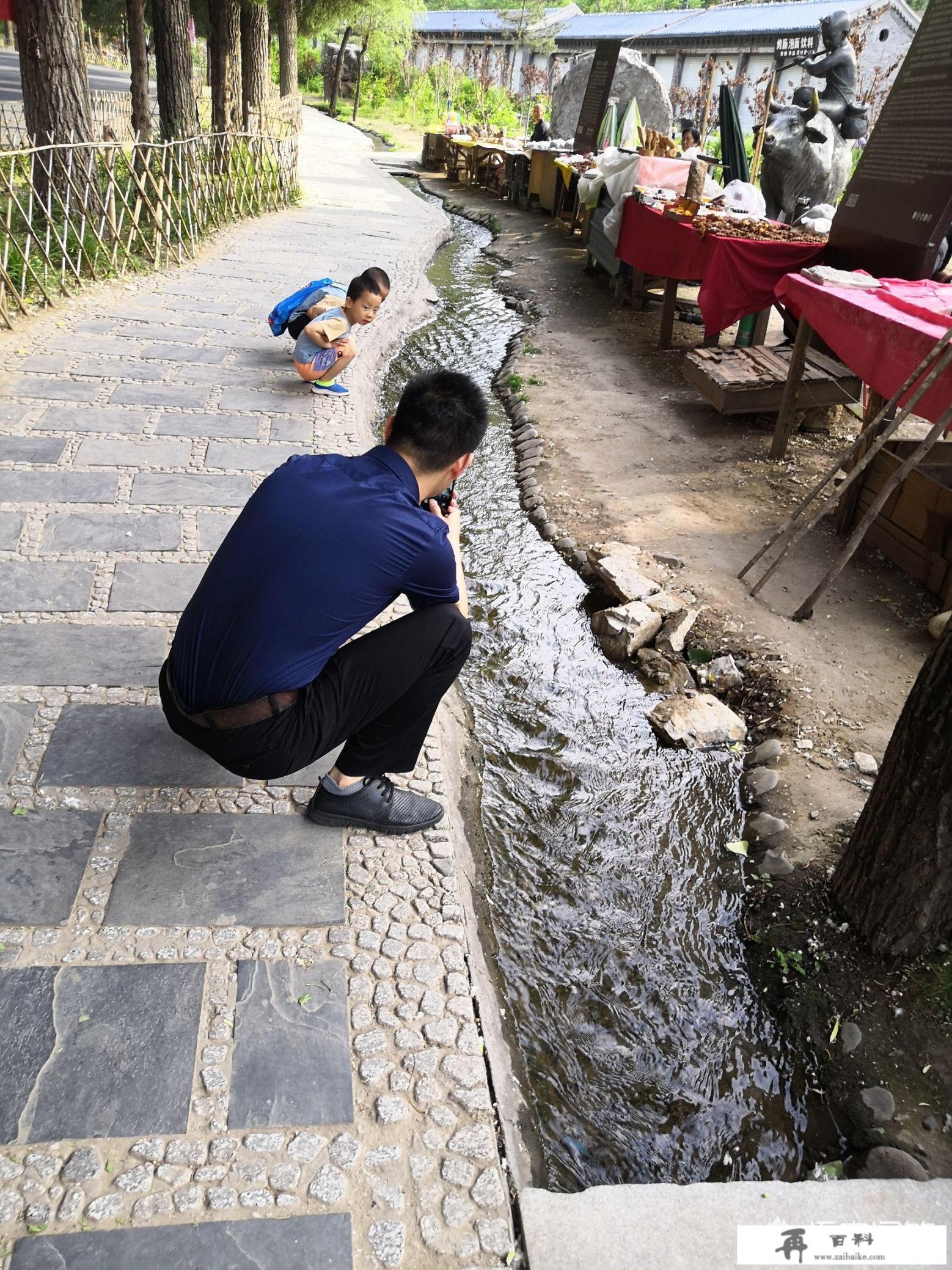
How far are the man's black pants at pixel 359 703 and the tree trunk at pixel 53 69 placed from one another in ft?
25.7

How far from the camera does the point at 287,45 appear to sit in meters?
19.3

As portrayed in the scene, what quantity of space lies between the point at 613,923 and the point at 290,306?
4.63 meters

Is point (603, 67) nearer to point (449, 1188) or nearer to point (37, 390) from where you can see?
point (37, 390)

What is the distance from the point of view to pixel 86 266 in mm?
7625

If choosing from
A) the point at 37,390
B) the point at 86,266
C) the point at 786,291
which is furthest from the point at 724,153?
the point at 37,390

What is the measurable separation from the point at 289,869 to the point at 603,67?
1380 cm

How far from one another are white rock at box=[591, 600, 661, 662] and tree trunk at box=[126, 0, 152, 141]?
11299mm

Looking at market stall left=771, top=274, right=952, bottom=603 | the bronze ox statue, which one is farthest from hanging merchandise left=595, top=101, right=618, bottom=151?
market stall left=771, top=274, right=952, bottom=603

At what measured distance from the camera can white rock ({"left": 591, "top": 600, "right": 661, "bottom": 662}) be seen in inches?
167

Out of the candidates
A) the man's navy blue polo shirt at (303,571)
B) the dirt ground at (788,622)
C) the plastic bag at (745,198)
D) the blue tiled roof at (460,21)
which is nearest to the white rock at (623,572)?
the dirt ground at (788,622)

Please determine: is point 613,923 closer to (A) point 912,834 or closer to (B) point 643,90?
(A) point 912,834

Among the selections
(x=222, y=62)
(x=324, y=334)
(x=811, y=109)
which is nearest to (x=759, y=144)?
(x=811, y=109)

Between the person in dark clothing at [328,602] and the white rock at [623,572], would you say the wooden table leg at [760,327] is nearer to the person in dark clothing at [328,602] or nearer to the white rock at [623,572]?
the white rock at [623,572]

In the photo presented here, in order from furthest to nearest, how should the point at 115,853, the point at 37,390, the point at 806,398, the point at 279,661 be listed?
the point at 806,398, the point at 37,390, the point at 115,853, the point at 279,661
